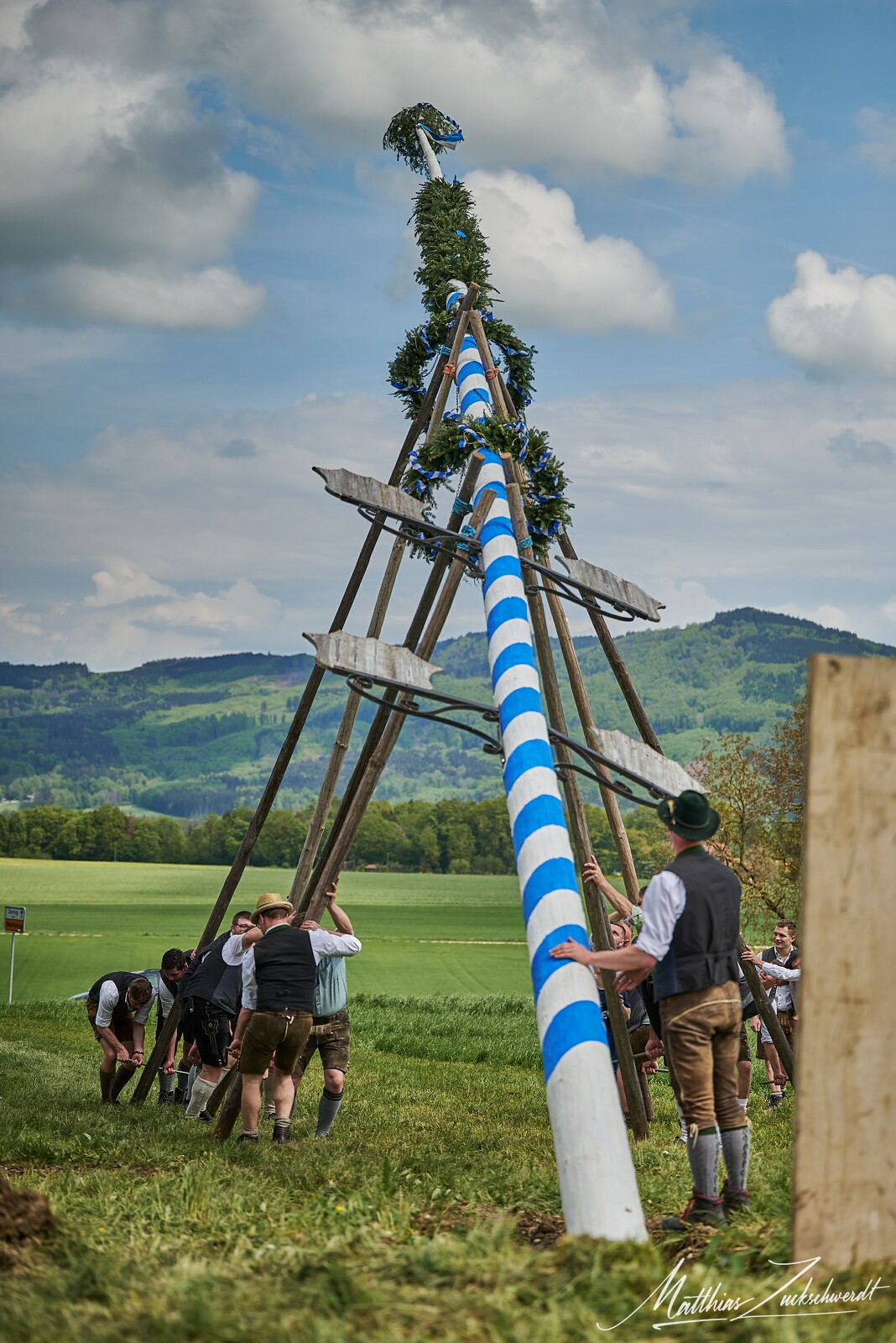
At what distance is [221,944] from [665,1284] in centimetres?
674

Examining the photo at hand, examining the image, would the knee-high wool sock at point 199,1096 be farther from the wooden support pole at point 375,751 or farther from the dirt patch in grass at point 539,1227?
the dirt patch in grass at point 539,1227

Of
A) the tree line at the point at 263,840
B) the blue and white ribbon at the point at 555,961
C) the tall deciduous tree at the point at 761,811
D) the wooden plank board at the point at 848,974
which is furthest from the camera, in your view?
the tree line at the point at 263,840

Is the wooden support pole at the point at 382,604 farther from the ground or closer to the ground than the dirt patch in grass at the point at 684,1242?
farther from the ground

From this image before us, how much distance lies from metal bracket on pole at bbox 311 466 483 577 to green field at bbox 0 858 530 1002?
19.8 metres

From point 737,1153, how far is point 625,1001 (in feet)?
14.6

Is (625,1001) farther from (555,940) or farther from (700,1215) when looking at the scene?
(700,1215)

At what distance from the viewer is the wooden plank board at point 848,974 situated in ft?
13.5

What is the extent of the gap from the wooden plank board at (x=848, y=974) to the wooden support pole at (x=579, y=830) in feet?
11.2

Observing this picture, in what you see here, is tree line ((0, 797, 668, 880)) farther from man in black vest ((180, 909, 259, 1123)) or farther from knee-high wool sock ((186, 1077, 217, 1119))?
knee-high wool sock ((186, 1077, 217, 1119))

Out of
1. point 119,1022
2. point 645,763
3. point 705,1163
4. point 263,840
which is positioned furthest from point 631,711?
point 263,840

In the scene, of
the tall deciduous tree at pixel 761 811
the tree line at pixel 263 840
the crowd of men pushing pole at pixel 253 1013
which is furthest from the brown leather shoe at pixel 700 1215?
the tree line at pixel 263 840

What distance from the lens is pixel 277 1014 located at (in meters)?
7.63

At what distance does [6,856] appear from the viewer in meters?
91.1

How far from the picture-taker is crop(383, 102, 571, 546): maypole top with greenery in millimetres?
9023
